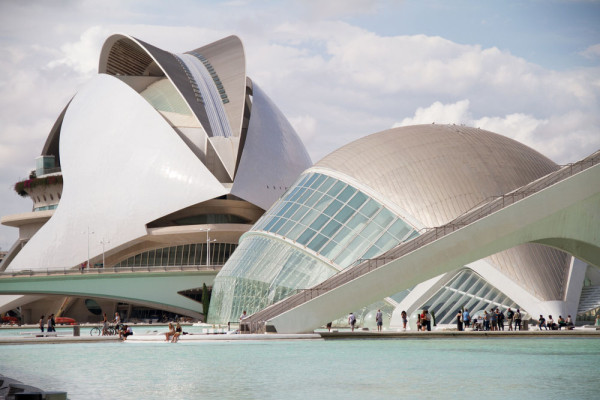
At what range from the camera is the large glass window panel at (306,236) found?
37312 mm

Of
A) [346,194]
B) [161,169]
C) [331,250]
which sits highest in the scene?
[161,169]

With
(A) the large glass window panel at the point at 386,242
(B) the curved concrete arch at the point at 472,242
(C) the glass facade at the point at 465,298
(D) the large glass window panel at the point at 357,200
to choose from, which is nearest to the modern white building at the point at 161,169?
(D) the large glass window panel at the point at 357,200

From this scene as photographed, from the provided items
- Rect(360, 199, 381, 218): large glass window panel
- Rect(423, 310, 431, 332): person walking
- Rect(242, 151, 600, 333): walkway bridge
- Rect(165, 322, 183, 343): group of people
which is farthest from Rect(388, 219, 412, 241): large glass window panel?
Rect(165, 322, 183, 343): group of people

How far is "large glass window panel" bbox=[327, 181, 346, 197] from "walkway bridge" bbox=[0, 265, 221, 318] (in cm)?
2814

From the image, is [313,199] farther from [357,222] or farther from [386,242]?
[386,242]

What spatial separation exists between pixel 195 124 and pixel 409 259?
165ft

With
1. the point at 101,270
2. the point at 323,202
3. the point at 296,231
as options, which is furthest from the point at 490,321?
the point at 101,270

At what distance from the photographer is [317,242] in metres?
36.8

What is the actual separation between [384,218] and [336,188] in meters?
3.47

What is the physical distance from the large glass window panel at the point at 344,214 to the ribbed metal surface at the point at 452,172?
1593 millimetres

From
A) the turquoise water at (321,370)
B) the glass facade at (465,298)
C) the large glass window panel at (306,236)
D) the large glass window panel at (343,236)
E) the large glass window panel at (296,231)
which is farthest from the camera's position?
the large glass window panel at (296,231)

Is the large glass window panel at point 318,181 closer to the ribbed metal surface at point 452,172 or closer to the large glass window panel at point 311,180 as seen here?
the large glass window panel at point 311,180

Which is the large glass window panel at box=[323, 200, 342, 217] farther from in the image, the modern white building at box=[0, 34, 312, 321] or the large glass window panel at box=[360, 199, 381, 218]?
the modern white building at box=[0, 34, 312, 321]

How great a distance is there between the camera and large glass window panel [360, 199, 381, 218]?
36.9 m
